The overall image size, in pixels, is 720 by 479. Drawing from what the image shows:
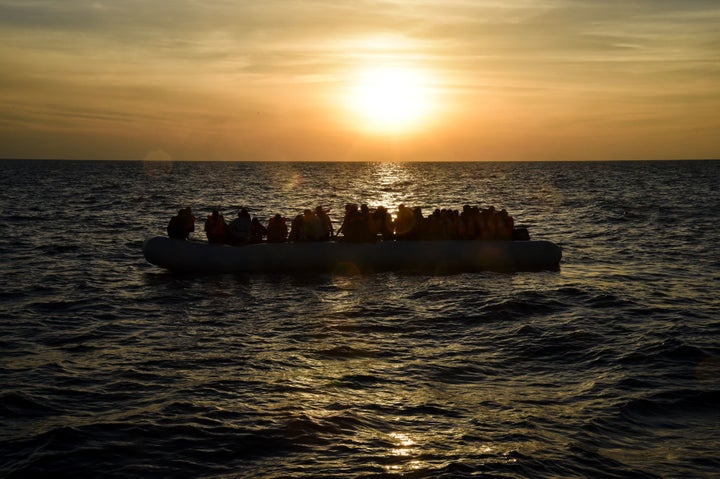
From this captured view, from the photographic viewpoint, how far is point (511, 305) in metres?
15.2

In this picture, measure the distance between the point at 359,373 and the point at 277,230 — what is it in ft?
28.7

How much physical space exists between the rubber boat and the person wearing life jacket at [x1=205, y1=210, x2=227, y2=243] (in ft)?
1.01

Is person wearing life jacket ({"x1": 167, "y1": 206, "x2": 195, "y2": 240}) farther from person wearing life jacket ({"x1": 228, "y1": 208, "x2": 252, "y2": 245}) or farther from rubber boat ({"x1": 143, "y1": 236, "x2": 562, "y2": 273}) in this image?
person wearing life jacket ({"x1": 228, "y1": 208, "x2": 252, "y2": 245})

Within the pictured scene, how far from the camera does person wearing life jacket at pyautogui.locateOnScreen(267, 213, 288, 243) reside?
18312 millimetres

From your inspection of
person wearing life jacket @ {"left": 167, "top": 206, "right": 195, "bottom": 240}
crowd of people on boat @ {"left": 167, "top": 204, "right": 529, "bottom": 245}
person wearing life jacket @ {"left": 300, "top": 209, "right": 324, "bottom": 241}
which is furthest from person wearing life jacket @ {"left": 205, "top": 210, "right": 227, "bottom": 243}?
person wearing life jacket @ {"left": 300, "top": 209, "right": 324, "bottom": 241}

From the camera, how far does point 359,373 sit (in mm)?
10305

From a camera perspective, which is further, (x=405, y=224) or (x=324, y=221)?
(x=405, y=224)

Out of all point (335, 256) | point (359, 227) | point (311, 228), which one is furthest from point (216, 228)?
point (359, 227)

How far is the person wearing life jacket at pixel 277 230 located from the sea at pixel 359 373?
1405 mm

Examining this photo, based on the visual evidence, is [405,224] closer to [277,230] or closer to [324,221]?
[324,221]

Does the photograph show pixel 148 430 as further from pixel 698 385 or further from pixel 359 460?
pixel 698 385

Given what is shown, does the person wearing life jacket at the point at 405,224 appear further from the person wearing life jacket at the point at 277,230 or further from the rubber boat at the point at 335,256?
the person wearing life jacket at the point at 277,230

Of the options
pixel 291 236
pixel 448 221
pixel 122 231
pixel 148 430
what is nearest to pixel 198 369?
pixel 148 430

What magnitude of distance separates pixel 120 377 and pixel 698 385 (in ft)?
27.0
